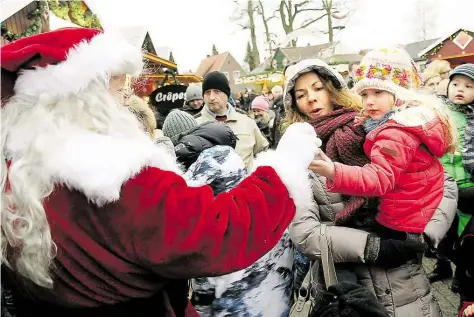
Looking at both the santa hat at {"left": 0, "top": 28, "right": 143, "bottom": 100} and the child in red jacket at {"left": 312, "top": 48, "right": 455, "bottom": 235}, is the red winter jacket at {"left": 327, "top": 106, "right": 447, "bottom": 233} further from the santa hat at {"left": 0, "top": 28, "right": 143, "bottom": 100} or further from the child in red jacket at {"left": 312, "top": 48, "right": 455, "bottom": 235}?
the santa hat at {"left": 0, "top": 28, "right": 143, "bottom": 100}

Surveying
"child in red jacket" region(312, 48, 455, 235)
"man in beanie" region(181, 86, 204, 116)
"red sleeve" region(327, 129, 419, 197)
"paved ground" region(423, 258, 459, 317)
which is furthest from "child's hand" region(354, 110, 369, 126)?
"man in beanie" region(181, 86, 204, 116)

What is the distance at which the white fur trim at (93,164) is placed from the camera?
Answer: 1025mm

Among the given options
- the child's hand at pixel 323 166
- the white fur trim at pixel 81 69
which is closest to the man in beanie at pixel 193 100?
the child's hand at pixel 323 166

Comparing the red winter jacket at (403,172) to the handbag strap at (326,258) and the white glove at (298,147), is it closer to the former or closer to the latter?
the handbag strap at (326,258)

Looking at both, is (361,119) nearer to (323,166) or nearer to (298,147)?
(323,166)

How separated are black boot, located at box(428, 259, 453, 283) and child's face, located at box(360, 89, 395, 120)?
9.41ft

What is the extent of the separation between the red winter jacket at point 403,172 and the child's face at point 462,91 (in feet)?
5.82

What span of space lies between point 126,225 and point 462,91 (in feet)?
10.6

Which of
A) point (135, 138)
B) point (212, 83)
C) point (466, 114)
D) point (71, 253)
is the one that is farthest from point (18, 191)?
point (212, 83)

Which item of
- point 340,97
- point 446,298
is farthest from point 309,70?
point 446,298

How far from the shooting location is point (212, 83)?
184 inches

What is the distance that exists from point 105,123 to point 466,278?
2.41m

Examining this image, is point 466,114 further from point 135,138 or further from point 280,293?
point 135,138

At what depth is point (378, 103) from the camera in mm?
2035
